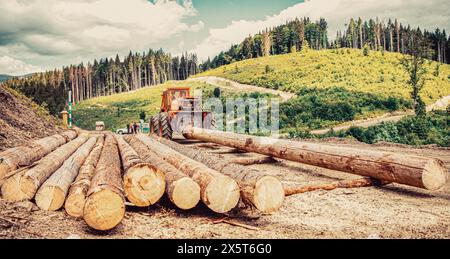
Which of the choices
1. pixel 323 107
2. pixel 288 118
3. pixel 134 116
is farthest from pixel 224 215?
pixel 134 116

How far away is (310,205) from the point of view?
16.7 feet

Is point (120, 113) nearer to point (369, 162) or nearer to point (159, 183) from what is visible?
point (369, 162)

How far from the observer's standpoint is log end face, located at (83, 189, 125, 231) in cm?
368

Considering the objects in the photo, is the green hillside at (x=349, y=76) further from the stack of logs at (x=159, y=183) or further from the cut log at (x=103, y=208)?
the cut log at (x=103, y=208)

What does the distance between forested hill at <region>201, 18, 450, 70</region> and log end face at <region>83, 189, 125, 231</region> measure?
283 feet

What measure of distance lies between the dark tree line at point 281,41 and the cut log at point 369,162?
81.8 m

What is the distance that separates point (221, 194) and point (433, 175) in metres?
3.29

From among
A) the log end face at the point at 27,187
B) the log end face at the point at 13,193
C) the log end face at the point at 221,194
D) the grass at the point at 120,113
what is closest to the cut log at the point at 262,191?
the log end face at the point at 221,194

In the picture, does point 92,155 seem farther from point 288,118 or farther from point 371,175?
point 288,118

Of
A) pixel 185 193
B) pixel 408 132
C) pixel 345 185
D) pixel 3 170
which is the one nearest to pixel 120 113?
pixel 408 132

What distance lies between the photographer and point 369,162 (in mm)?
5773

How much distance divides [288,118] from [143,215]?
71.6 feet

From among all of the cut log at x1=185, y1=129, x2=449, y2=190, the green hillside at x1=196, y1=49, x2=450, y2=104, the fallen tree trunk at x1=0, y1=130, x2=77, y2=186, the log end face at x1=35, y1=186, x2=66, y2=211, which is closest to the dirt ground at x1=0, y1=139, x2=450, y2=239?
the log end face at x1=35, y1=186, x2=66, y2=211

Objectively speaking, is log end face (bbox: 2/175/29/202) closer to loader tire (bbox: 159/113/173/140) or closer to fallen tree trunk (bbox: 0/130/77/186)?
fallen tree trunk (bbox: 0/130/77/186)
